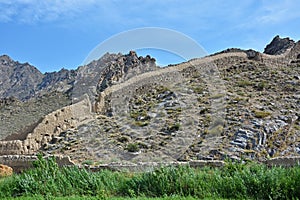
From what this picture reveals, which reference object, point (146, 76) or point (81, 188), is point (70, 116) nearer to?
point (146, 76)

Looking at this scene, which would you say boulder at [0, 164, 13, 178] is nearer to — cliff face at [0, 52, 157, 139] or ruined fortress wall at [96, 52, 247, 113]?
ruined fortress wall at [96, 52, 247, 113]

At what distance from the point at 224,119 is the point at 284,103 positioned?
339cm

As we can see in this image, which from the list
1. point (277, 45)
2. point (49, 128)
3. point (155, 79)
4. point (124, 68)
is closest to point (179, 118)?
point (49, 128)

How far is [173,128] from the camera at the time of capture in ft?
58.7

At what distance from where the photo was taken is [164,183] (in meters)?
7.82

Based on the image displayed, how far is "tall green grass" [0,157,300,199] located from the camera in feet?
23.3

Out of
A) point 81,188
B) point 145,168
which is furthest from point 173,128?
point 81,188

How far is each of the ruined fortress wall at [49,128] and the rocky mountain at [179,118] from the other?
0.14 ft

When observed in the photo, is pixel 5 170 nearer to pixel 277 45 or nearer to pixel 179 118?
pixel 179 118

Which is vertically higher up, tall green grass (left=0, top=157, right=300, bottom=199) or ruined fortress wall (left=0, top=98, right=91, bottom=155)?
ruined fortress wall (left=0, top=98, right=91, bottom=155)

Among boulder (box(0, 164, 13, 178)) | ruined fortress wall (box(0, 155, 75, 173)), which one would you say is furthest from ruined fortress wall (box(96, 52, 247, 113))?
boulder (box(0, 164, 13, 178))

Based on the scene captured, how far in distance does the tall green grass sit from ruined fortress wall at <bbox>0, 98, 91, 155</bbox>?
744cm

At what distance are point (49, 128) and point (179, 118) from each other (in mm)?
6391

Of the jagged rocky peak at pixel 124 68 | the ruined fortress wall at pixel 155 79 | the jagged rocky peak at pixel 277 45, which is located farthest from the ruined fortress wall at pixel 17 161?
the jagged rocky peak at pixel 277 45
